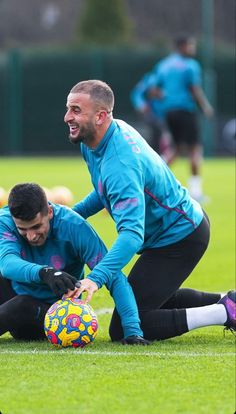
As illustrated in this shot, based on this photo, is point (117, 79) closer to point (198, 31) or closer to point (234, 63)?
point (234, 63)

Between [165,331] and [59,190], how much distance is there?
9.88m

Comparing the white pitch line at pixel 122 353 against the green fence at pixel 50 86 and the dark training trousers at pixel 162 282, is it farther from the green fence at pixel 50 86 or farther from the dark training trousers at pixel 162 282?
the green fence at pixel 50 86

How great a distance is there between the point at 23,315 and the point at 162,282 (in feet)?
3.13

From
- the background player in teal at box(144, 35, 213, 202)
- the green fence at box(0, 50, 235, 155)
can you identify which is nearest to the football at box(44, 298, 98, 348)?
the background player in teal at box(144, 35, 213, 202)

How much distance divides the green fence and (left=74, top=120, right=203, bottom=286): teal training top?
29.3 meters

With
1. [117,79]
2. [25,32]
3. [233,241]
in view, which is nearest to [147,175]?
[233,241]

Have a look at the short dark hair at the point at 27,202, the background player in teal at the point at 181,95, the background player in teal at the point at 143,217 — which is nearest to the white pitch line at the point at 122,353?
the background player in teal at the point at 143,217

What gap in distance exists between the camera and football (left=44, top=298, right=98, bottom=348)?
6656mm

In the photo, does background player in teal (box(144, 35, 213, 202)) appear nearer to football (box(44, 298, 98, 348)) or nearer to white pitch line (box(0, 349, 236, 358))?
football (box(44, 298, 98, 348))

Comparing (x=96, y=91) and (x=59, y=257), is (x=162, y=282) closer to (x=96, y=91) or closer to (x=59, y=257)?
(x=59, y=257)

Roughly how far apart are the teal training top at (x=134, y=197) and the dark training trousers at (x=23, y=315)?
0.66 m

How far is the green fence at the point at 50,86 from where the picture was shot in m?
36.8

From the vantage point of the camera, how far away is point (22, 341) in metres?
7.20

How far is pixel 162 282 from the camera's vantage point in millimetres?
7156
